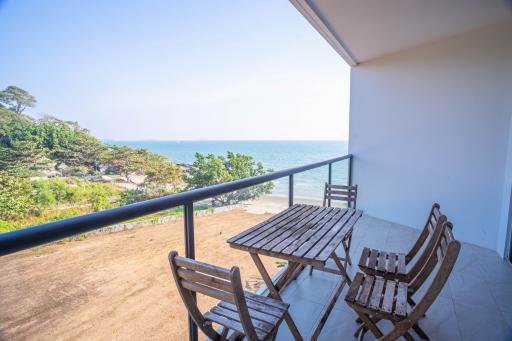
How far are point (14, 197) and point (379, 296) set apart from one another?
22459 millimetres

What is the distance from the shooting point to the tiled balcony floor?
6.61ft

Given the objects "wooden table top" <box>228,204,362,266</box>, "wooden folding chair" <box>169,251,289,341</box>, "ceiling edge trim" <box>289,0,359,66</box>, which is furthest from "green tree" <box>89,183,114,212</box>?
"wooden folding chair" <box>169,251,289,341</box>

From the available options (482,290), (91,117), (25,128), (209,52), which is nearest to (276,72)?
(209,52)

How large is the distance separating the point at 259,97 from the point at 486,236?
36872mm

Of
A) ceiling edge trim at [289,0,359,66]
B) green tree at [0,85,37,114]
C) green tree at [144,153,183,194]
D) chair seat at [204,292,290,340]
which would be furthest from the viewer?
green tree at [144,153,183,194]

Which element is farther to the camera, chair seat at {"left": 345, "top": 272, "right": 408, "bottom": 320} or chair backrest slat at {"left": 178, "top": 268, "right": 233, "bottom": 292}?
chair seat at {"left": 345, "top": 272, "right": 408, "bottom": 320}

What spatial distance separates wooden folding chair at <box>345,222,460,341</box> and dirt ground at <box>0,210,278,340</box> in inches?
39.4

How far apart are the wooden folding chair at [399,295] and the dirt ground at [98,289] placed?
3.28 ft

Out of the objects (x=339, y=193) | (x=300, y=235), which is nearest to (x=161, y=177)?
(x=339, y=193)

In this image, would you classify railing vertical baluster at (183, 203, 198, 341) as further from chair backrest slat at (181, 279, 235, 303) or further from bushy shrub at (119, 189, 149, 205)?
bushy shrub at (119, 189, 149, 205)

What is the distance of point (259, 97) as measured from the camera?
38750mm

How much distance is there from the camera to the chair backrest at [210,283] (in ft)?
3.34

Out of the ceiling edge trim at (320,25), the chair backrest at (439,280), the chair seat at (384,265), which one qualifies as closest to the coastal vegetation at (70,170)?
the ceiling edge trim at (320,25)

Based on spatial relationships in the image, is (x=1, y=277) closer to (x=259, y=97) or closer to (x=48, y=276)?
(x=48, y=276)
